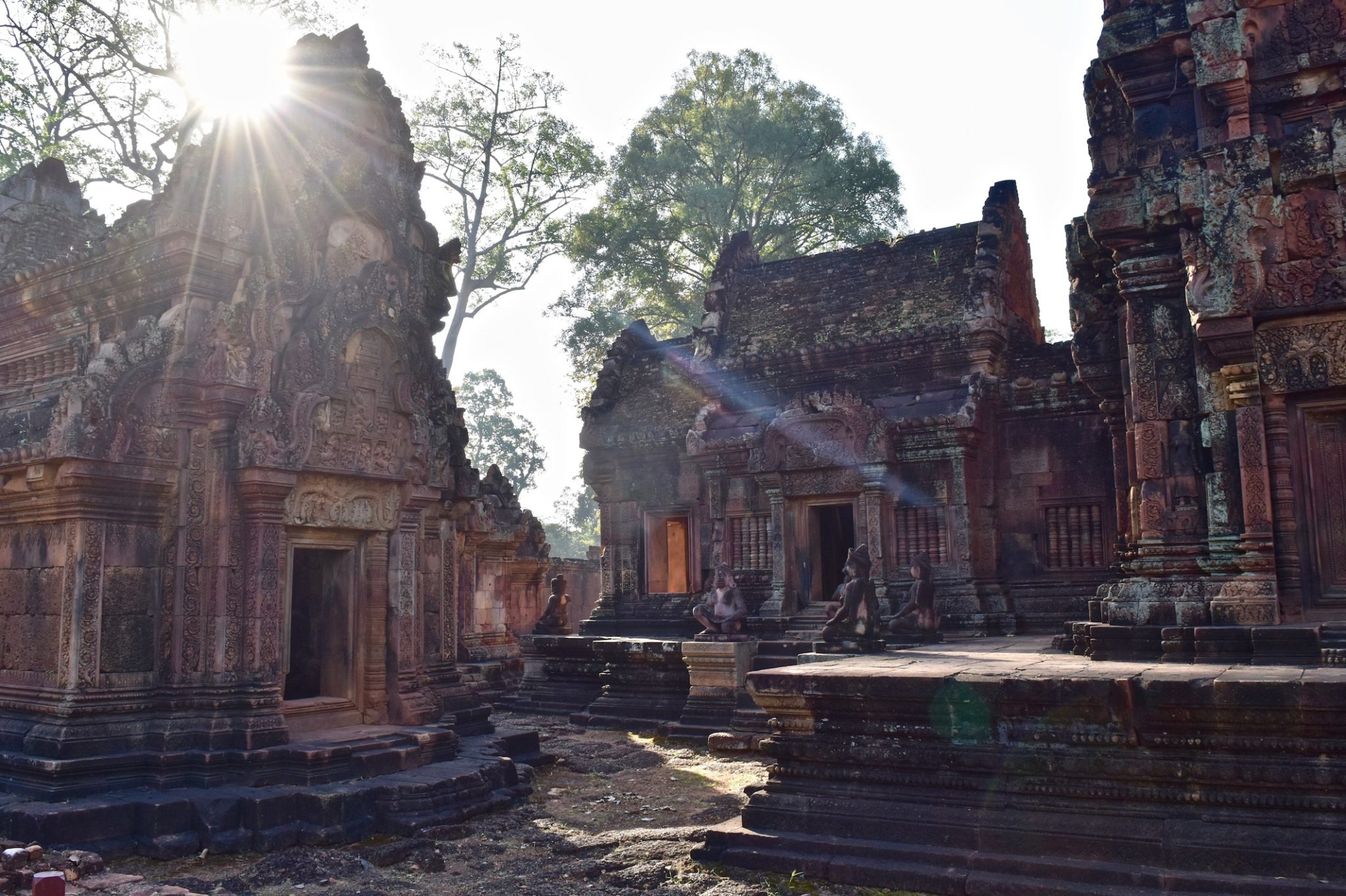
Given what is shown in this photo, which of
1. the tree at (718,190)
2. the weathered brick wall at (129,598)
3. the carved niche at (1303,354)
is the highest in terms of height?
the tree at (718,190)

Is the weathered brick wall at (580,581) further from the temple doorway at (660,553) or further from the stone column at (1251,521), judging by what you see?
the stone column at (1251,521)

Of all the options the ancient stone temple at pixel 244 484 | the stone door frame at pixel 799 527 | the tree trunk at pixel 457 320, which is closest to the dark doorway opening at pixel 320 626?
the ancient stone temple at pixel 244 484

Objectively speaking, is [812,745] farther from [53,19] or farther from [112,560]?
[53,19]

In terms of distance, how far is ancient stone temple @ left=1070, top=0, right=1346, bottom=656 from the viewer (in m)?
6.45

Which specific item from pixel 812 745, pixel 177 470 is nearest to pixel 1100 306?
pixel 812 745

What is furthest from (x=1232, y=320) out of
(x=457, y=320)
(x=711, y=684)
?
(x=457, y=320)

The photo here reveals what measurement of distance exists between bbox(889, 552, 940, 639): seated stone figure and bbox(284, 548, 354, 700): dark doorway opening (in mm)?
6268

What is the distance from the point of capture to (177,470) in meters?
7.43

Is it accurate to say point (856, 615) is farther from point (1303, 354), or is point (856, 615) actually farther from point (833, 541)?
point (833, 541)

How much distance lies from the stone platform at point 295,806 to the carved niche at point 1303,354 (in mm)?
6067

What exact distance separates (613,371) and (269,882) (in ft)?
45.4

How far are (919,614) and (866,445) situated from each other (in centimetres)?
330

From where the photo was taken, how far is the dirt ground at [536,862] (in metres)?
5.65

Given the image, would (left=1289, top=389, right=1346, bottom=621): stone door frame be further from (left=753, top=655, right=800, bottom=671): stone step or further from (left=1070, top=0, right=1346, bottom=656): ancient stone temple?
(left=753, top=655, right=800, bottom=671): stone step
